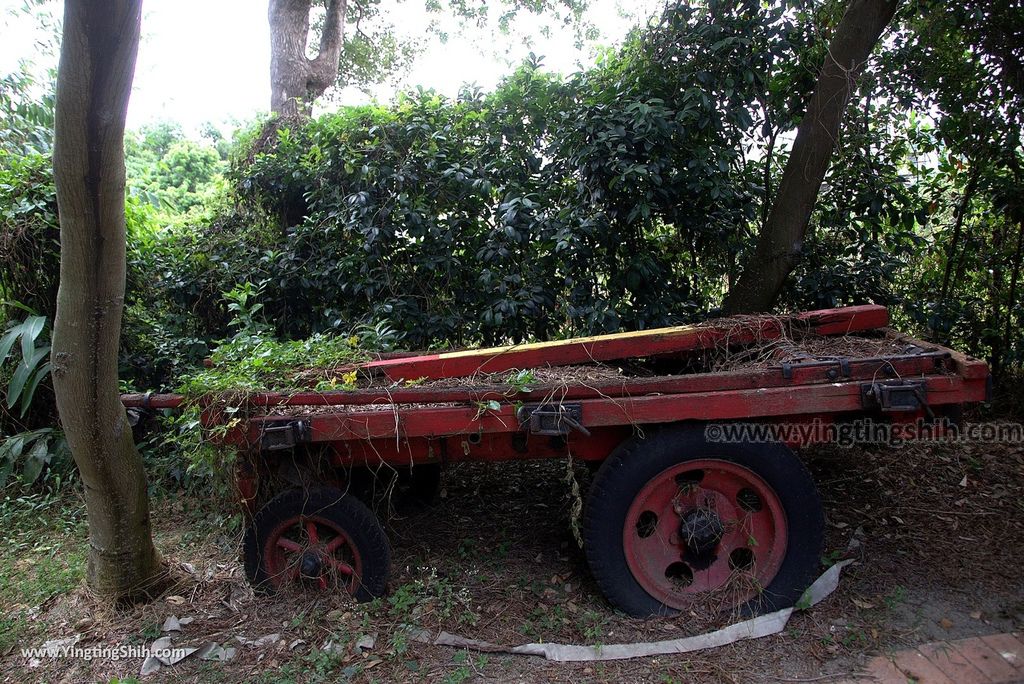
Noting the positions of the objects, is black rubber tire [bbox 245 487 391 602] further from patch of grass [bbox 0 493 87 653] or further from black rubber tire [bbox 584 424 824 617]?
patch of grass [bbox 0 493 87 653]

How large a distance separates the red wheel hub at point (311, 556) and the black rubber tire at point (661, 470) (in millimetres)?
1128

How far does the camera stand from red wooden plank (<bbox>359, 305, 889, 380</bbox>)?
3.72 meters

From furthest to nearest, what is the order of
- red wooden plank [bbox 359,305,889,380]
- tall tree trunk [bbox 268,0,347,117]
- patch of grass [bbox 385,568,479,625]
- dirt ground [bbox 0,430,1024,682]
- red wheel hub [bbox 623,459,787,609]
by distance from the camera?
tall tree trunk [bbox 268,0,347,117]
red wooden plank [bbox 359,305,889,380]
patch of grass [bbox 385,568,479,625]
red wheel hub [bbox 623,459,787,609]
dirt ground [bbox 0,430,1024,682]

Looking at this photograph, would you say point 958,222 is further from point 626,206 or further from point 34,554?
point 34,554

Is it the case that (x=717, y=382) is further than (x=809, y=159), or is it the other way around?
(x=809, y=159)

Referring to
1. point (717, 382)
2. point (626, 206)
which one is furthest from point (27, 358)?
point (717, 382)

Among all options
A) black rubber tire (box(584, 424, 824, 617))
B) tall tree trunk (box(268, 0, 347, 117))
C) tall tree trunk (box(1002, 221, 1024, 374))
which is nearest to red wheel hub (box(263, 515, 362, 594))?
black rubber tire (box(584, 424, 824, 617))

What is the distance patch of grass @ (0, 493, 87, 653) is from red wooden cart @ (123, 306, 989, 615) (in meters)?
1.25

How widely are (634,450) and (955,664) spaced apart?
1.51 metres

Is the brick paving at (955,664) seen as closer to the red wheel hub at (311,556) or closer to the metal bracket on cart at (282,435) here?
the red wheel hub at (311,556)

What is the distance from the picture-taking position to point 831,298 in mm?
5152

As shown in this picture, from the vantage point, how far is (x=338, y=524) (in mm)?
3387

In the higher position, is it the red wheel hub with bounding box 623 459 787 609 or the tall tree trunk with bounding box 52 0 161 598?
the tall tree trunk with bounding box 52 0 161 598

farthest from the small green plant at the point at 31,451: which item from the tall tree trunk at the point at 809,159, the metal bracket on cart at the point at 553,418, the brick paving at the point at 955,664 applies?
the brick paving at the point at 955,664
